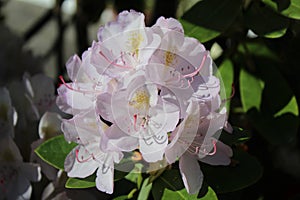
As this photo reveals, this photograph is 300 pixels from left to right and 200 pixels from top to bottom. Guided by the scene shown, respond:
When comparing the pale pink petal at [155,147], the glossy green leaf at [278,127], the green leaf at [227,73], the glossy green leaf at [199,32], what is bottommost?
the glossy green leaf at [278,127]

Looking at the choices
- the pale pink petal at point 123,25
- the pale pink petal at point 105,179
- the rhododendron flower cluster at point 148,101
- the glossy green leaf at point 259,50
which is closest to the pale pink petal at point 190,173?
the rhododendron flower cluster at point 148,101

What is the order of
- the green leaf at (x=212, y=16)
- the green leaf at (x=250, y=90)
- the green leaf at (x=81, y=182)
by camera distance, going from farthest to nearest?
the green leaf at (x=250, y=90)
the green leaf at (x=212, y=16)
the green leaf at (x=81, y=182)

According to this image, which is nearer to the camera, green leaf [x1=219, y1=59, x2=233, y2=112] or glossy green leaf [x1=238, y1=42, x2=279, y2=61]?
green leaf [x1=219, y1=59, x2=233, y2=112]

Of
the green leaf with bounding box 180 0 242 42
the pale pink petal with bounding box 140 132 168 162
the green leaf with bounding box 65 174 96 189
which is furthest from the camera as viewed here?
the green leaf with bounding box 180 0 242 42

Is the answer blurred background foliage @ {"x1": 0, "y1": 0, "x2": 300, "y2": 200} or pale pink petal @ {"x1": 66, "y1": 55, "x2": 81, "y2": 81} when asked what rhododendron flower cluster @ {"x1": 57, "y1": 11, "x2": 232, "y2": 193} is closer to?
pale pink petal @ {"x1": 66, "y1": 55, "x2": 81, "y2": 81}

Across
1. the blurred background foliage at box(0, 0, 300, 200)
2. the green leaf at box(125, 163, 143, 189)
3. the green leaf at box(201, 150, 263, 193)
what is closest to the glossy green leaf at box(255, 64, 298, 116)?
the blurred background foliage at box(0, 0, 300, 200)

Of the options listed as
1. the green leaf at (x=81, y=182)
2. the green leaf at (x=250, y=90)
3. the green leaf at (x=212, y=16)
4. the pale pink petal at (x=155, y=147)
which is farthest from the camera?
the green leaf at (x=250, y=90)

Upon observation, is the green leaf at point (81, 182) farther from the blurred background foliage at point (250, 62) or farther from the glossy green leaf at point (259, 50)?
the glossy green leaf at point (259, 50)
